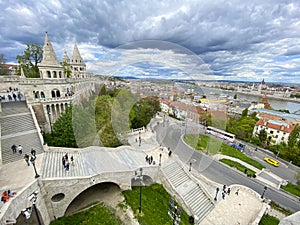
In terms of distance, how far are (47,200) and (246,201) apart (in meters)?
15.1

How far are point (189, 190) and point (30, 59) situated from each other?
95.0ft

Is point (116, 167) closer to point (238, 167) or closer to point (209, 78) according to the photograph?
point (209, 78)

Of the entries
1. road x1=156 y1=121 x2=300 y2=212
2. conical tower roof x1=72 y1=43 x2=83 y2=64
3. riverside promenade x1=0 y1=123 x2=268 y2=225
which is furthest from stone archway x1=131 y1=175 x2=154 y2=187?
conical tower roof x1=72 y1=43 x2=83 y2=64

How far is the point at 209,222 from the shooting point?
10086 millimetres

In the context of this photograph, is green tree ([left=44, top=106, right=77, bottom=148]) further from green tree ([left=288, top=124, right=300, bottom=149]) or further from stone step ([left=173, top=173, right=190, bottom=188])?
green tree ([left=288, top=124, right=300, bottom=149])

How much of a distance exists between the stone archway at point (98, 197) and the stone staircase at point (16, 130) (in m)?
5.00

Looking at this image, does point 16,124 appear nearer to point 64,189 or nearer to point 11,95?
point 11,95

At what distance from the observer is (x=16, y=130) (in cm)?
1303

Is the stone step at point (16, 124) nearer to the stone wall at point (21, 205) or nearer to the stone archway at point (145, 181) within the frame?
the stone wall at point (21, 205)

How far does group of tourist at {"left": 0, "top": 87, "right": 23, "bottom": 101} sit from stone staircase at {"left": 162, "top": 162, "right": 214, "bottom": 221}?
64.5 feet

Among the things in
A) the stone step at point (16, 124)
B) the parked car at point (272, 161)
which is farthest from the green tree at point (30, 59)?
the parked car at point (272, 161)

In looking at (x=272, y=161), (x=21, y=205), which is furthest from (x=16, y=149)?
(x=272, y=161)

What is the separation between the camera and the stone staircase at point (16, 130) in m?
10.8

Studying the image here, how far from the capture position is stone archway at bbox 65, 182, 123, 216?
10297 millimetres
